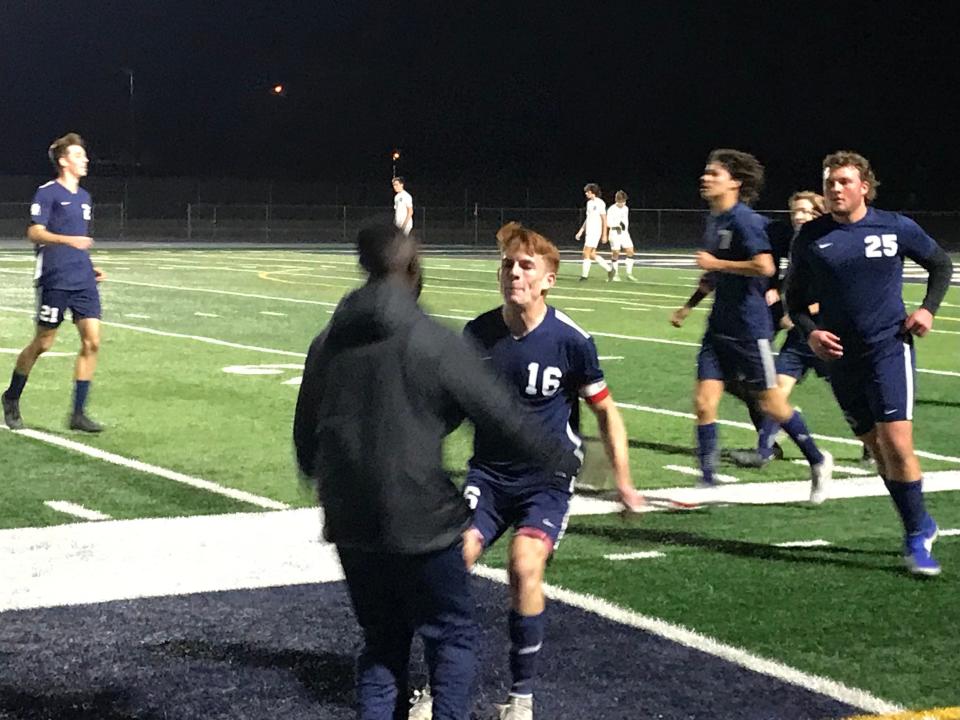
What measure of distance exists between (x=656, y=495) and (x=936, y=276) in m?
2.41

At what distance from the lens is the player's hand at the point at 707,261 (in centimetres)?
856

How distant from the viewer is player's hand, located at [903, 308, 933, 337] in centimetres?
697

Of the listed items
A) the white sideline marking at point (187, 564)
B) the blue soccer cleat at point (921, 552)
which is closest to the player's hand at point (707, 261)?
the blue soccer cleat at point (921, 552)

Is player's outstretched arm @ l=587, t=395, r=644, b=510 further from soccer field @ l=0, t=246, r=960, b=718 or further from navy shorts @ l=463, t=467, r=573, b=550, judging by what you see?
soccer field @ l=0, t=246, r=960, b=718

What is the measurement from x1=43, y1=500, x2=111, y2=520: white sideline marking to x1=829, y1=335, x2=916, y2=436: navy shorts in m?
3.87

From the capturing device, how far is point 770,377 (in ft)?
29.0

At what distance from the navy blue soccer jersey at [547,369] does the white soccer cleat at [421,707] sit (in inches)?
31.1

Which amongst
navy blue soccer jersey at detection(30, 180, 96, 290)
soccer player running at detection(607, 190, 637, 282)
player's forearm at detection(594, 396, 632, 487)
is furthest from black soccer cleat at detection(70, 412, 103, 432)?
soccer player running at detection(607, 190, 637, 282)

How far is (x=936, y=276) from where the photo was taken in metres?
7.20

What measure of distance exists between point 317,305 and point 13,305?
4.49m

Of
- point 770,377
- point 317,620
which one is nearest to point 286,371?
point 770,377

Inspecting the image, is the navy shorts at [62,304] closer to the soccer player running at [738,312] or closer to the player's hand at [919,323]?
the soccer player running at [738,312]

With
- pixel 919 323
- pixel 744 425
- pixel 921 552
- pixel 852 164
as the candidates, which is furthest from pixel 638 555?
pixel 744 425

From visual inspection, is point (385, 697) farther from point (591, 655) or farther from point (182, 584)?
point (182, 584)
